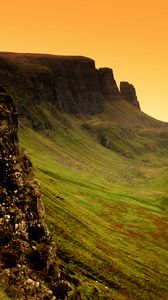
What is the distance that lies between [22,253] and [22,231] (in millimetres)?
3378

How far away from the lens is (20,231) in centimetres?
4766

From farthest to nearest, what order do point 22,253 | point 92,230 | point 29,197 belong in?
point 92,230 < point 29,197 < point 22,253

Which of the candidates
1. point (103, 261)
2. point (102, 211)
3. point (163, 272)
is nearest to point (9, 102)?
point (103, 261)

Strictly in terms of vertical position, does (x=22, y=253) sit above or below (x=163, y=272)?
above

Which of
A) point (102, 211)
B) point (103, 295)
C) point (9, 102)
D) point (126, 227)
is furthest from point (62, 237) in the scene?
point (102, 211)

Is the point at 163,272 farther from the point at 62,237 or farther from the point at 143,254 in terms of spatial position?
the point at 62,237

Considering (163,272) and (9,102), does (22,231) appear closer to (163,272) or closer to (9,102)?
(9,102)

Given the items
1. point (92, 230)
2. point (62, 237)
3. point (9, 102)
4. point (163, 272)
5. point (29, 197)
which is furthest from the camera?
point (92, 230)

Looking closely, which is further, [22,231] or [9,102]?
[9,102]

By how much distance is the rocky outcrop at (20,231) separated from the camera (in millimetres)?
40781

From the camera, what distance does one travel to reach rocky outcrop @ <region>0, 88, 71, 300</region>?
40.8m

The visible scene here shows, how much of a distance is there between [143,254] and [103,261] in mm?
25042

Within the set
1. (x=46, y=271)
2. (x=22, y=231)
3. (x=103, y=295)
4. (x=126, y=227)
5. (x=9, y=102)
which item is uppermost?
(x=9, y=102)

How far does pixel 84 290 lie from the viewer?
6228 cm
